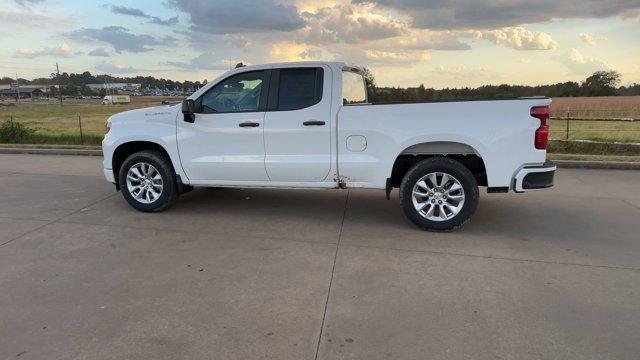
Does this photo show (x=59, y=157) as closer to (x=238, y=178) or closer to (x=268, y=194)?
(x=268, y=194)

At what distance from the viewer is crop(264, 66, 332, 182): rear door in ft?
19.4

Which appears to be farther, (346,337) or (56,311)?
(56,311)

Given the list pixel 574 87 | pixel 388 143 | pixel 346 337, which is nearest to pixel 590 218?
pixel 388 143

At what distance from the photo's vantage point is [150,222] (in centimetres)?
626

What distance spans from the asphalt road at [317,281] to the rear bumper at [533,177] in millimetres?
586

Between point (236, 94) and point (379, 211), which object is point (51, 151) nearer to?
point (236, 94)

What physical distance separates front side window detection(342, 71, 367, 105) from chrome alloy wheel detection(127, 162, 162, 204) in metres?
2.69

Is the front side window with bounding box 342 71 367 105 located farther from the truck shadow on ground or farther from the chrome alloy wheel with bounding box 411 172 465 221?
the truck shadow on ground

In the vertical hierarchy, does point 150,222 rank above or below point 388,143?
below

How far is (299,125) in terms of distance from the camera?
5.97m

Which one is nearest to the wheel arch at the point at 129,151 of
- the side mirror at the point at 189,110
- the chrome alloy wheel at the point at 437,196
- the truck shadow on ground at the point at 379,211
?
the side mirror at the point at 189,110

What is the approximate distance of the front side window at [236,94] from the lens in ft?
20.4

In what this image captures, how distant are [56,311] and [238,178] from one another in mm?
2923

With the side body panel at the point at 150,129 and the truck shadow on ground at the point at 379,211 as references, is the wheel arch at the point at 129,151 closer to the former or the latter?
the side body panel at the point at 150,129
